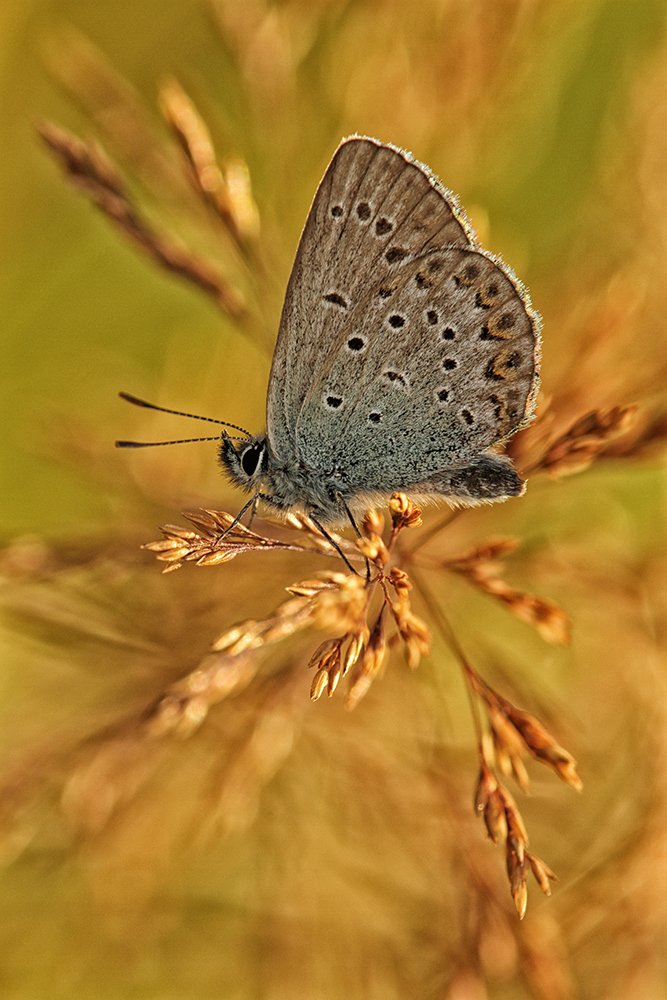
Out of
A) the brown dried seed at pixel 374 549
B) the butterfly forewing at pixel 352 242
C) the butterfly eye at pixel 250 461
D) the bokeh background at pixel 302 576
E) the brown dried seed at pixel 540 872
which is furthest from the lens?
the butterfly eye at pixel 250 461

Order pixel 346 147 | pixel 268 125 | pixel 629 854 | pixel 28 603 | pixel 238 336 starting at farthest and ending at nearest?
1. pixel 238 336
2. pixel 268 125
3. pixel 28 603
4. pixel 629 854
5. pixel 346 147

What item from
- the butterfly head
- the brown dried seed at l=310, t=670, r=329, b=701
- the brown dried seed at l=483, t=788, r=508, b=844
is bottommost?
the brown dried seed at l=483, t=788, r=508, b=844

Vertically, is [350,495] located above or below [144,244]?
below

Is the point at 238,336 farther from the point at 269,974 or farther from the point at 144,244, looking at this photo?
the point at 269,974

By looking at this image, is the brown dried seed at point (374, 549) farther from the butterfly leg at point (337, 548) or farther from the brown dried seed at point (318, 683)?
the brown dried seed at point (318, 683)

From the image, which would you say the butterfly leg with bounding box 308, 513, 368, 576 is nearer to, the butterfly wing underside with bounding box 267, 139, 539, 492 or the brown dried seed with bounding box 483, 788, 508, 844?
the butterfly wing underside with bounding box 267, 139, 539, 492

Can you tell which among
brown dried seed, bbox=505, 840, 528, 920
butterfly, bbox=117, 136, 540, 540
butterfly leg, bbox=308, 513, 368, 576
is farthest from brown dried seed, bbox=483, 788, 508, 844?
butterfly, bbox=117, 136, 540, 540

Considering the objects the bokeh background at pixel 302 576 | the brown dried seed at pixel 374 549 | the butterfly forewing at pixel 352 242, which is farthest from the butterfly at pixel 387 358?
the brown dried seed at pixel 374 549

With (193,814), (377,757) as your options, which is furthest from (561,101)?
(193,814)
